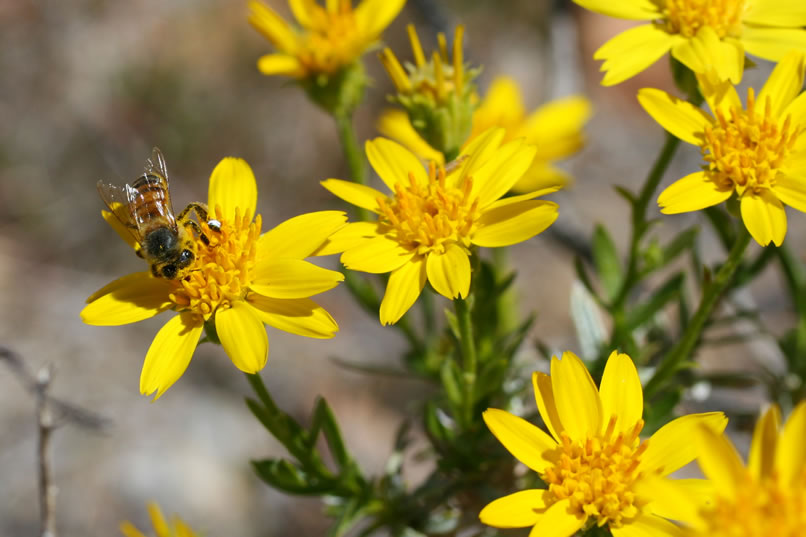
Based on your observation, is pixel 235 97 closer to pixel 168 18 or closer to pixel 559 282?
pixel 168 18

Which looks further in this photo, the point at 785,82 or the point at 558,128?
the point at 558,128

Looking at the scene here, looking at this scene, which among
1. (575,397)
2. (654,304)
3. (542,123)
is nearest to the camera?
(575,397)

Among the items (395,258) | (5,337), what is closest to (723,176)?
(395,258)

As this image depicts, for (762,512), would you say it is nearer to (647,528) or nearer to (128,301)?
(647,528)

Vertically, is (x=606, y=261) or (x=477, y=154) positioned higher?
(x=477, y=154)

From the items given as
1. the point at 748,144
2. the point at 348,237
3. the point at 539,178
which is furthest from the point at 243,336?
the point at 539,178

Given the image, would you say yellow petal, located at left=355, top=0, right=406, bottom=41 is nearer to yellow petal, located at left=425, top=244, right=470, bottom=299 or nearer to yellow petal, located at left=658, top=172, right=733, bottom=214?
yellow petal, located at left=425, top=244, right=470, bottom=299

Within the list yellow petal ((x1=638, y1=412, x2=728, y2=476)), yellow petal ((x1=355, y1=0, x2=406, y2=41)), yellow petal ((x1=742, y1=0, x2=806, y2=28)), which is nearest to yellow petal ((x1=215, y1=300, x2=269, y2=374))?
yellow petal ((x1=638, y1=412, x2=728, y2=476))
